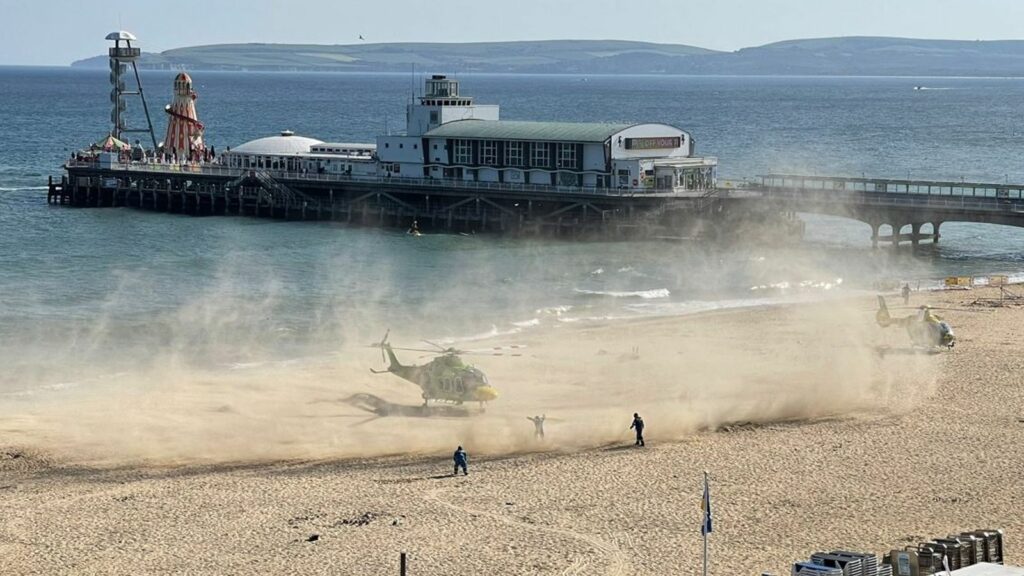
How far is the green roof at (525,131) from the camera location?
81.4 metres

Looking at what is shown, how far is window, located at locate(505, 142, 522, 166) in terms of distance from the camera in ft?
274

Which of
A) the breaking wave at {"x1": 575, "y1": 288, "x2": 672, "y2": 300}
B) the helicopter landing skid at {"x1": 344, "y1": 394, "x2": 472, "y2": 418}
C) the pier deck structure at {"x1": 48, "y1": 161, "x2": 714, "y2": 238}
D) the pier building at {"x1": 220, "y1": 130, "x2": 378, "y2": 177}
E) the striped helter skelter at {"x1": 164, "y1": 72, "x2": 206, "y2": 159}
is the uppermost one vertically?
the striped helter skelter at {"x1": 164, "y1": 72, "x2": 206, "y2": 159}

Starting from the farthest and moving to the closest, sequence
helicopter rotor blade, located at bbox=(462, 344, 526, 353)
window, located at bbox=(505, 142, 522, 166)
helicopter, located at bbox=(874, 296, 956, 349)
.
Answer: window, located at bbox=(505, 142, 522, 166), helicopter rotor blade, located at bbox=(462, 344, 526, 353), helicopter, located at bbox=(874, 296, 956, 349)

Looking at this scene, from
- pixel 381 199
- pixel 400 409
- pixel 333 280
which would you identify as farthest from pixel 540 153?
pixel 400 409

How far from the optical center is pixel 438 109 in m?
87.8

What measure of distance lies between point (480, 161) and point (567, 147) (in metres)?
5.36

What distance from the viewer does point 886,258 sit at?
2928 inches

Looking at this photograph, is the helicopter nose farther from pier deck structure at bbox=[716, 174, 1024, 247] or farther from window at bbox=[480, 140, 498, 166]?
window at bbox=[480, 140, 498, 166]

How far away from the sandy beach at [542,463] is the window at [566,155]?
30370 mm

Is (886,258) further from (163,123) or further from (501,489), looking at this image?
(163,123)

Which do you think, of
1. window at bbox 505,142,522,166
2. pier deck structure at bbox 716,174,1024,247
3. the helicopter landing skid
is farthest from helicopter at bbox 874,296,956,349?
window at bbox 505,142,522,166

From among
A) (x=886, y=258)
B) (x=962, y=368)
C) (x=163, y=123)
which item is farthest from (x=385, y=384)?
(x=163, y=123)

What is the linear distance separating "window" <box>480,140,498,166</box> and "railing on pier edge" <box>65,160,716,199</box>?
1.30 metres

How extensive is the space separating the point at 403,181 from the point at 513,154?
6.60 m
